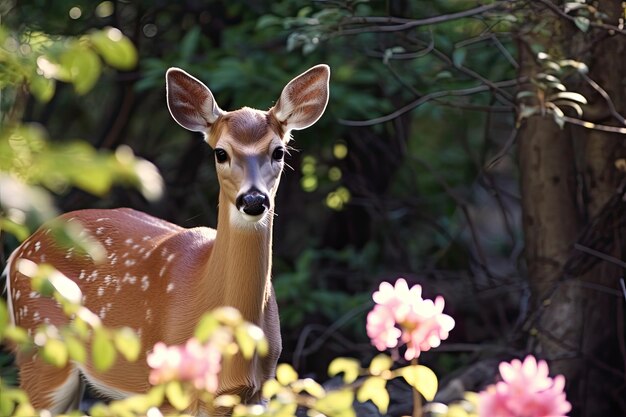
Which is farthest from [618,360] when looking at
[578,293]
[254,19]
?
[254,19]

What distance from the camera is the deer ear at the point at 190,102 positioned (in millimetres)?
4633

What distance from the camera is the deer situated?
425cm

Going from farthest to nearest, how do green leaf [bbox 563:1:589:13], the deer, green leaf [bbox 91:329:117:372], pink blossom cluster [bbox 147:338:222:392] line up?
green leaf [bbox 563:1:589:13] < the deer < pink blossom cluster [bbox 147:338:222:392] < green leaf [bbox 91:329:117:372]

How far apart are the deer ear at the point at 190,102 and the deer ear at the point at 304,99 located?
0.25 m

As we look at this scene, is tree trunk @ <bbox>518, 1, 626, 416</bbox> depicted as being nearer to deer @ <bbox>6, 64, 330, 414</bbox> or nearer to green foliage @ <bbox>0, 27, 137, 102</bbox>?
deer @ <bbox>6, 64, 330, 414</bbox>

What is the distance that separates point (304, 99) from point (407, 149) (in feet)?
10.5

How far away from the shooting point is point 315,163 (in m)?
7.74

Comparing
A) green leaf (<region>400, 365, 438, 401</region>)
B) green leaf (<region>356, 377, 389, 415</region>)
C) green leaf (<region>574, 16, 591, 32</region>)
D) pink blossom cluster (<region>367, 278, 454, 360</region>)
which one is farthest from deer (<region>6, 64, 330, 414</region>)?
green leaf (<region>356, 377, 389, 415</region>)

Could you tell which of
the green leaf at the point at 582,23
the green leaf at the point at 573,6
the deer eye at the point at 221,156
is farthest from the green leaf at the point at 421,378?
the green leaf at the point at 573,6

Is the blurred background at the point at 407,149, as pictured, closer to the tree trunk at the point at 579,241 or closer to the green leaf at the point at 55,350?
the tree trunk at the point at 579,241

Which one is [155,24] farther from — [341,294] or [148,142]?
[341,294]

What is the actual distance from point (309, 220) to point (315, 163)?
129 centimetres

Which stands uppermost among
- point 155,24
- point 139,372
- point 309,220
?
point 139,372

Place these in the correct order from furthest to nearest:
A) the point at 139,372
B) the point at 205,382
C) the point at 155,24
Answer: the point at 155,24, the point at 139,372, the point at 205,382
